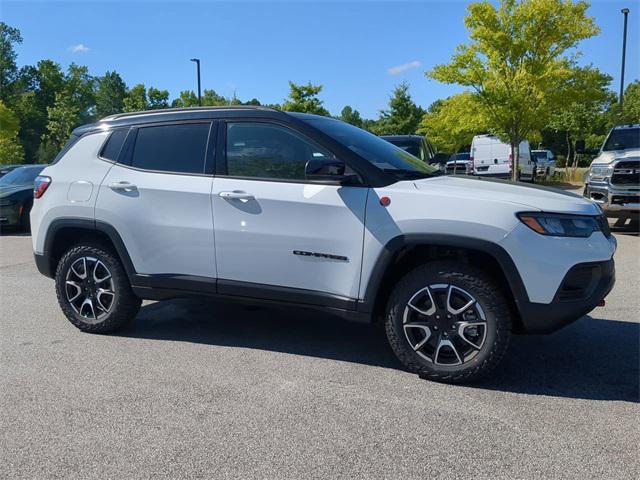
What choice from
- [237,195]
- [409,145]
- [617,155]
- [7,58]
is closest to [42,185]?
[237,195]

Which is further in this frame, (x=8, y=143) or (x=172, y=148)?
(x=8, y=143)

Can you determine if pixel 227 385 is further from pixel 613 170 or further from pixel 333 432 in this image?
pixel 613 170

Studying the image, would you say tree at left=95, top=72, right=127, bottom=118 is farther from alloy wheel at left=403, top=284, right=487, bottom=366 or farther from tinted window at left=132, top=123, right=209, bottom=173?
alloy wheel at left=403, top=284, right=487, bottom=366

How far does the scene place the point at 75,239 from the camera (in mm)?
4910

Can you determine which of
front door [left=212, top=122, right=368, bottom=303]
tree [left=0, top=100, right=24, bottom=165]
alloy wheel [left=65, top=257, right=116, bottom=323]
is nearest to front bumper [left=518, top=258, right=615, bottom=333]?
front door [left=212, top=122, right=368, bottom=303]

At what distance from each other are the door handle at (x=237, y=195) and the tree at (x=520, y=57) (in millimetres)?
15052

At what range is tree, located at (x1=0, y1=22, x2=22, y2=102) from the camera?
66.9m

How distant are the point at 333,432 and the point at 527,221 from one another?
5.53ft

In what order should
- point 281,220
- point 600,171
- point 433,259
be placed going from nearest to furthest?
point 433,259 < point 281,220 < point 600,171

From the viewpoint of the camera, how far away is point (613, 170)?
9.88 meters

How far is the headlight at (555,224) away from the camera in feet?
11.0

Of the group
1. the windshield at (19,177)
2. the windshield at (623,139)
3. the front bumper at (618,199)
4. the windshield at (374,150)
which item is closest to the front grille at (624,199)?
the front bumper at (618,199)

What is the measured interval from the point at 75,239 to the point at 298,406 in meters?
2.75

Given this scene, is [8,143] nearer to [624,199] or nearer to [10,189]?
[10,189]
